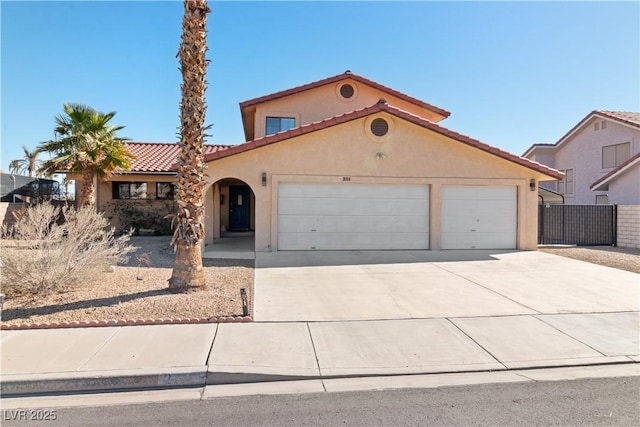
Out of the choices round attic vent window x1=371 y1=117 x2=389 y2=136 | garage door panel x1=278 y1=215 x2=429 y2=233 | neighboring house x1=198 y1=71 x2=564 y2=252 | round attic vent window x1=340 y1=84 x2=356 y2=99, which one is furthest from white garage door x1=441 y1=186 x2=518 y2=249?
round attic vent window x1=340 y1=84 x2=356 y2=99

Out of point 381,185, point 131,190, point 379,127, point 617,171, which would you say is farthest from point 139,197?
point 617,171

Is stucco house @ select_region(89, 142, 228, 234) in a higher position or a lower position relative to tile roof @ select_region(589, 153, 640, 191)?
lower

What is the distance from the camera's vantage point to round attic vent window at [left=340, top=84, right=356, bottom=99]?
18.6m

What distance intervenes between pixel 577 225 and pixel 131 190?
819 inches

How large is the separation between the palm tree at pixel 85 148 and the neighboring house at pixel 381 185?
5.23 metres

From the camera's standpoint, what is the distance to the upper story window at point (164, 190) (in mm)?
19766

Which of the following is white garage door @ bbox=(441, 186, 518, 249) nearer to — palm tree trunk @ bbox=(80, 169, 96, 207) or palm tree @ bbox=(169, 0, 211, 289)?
palm tree @ bbox=(169, 0, 211, 289)

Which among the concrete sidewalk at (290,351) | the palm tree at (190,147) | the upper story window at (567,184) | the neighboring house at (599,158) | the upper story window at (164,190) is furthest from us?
the upper story window at (567,184)

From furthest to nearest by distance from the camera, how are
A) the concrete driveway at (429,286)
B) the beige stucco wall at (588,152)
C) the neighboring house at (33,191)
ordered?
the beige stucco wall at (588,152) → the neighboring house at (33,191) → the concrete driveway at (429,286)

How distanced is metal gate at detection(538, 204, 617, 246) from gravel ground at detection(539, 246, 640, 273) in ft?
3.02

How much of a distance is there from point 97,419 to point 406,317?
465 centimetres

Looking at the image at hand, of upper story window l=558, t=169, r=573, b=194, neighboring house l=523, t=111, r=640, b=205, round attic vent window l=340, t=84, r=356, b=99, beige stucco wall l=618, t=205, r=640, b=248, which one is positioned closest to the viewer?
beige stucco wall l=618, t=205, r=640, b=248

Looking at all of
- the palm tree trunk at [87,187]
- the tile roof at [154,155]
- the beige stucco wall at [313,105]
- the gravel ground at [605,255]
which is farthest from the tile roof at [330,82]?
the gravel ground at [605,255]

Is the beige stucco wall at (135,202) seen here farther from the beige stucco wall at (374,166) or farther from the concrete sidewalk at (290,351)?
the concrete sidewalk at (290,351)
